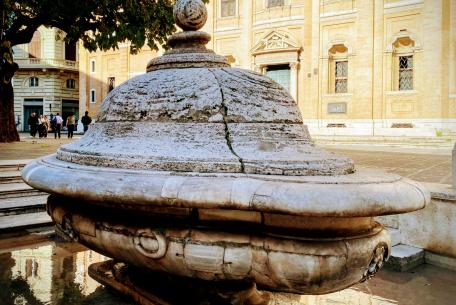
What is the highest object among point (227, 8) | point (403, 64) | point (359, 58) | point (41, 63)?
point (227, 8)

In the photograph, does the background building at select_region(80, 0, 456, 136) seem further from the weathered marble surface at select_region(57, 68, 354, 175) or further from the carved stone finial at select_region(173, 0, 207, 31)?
the weathered marble surface at select_region(57, 68, 354, 175)

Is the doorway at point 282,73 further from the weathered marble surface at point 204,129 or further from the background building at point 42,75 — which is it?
the weathered marble surface at point 204,129

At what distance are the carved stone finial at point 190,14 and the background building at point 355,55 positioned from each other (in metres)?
18.2

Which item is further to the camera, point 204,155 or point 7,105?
point 7,105

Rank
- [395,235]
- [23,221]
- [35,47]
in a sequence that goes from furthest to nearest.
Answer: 1. [35,47]
2. [23,221]
3. [395,235]

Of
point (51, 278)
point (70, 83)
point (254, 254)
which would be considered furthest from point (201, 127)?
point (70, 83)

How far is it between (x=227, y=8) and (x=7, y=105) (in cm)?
1449

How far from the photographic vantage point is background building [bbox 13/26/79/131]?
3375 cm

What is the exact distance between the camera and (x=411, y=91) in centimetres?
1933

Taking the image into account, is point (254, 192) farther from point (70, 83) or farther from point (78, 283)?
point (70, 83)

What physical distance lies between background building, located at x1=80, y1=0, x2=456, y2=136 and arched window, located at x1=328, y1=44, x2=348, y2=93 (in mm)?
50

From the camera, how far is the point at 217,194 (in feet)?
5.13

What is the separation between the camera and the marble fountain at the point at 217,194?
1580mm

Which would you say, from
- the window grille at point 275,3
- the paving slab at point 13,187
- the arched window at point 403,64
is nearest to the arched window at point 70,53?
the window grille at point 275,3
